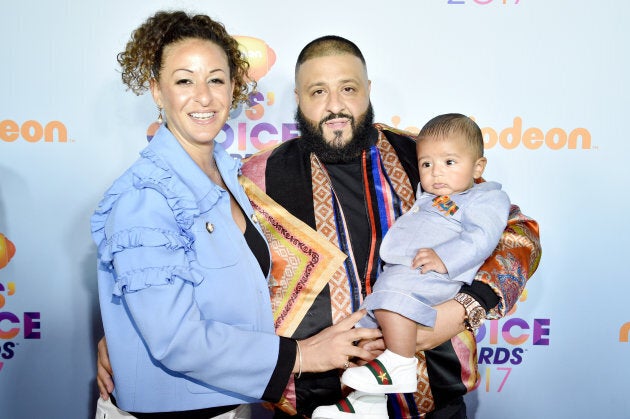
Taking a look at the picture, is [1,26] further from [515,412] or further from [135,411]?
[515,412]

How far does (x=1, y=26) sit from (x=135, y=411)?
2.17 meters

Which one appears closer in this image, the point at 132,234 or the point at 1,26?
the point at 132,234

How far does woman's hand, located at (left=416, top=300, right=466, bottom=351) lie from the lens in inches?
74.4

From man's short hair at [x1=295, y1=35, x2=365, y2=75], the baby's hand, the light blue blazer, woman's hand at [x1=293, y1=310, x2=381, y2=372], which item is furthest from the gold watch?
man's short hair at [x1=295, y1=35, x2=365, y2=75]

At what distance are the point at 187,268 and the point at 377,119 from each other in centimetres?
174

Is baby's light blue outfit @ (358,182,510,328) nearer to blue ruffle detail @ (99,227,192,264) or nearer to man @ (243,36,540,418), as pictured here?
man @ (243,36,540,418)

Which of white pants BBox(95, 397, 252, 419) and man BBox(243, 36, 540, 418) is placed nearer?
white pants BBox(95, 397, 252, 419)

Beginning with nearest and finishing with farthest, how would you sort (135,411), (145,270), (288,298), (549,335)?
(145,270) → (135,411) → (288,298) → (549,335)

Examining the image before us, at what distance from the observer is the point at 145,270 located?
4.89ft

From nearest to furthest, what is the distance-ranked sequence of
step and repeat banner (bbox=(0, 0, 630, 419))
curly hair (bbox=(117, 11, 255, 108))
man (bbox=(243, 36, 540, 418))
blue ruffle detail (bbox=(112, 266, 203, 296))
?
blue ruffle detail (bbox=(112, 266, 203, 296))
curly hair (bbox=(117, 11, 255, 108))
man (bbox=(243, 36, 540, 418))
step and repeat banner (bbox=(0, 0, 630, 419))

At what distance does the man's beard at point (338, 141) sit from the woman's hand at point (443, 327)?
29.6 inches

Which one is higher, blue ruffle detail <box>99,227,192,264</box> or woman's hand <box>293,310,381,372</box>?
blue ruffle detail <box>99,227,192,264</box>

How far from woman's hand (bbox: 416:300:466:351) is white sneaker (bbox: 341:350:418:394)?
114mm

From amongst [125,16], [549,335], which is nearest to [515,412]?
[549,335]
